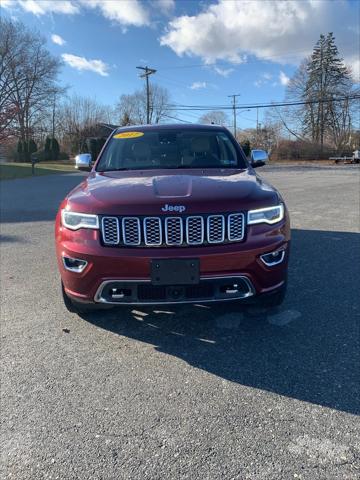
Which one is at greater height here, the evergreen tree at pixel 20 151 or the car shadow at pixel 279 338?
the evergreen tree at pixel 20 151

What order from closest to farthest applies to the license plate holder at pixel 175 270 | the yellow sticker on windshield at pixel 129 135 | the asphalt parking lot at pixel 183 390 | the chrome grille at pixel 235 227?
the asphalt parking lot at pixel 183 390
the license plate holder at pixel 175 270
the chrome grille at pixel 235 227
the yellow sticker on windshield at pixel 129 135

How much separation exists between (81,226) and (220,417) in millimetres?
1576

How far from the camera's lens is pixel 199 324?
10.8 ft

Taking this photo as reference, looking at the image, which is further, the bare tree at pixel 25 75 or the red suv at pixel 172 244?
the bare tree at pixel 25 75

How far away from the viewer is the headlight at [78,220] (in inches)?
109

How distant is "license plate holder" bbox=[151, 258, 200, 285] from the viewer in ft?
8.71

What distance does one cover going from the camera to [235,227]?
2781mm

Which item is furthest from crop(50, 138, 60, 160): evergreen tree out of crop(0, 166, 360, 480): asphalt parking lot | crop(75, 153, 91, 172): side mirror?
crop(0, 166, 360, 480): asphalt parking lot

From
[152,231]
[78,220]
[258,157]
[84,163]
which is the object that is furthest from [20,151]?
[152,231]

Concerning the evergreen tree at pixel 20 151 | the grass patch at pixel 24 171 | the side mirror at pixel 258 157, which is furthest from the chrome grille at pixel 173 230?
the evergreen tree at pixel 20 151

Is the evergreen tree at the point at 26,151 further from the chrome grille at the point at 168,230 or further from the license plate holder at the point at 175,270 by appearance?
the license plate holder at the point at 175,270

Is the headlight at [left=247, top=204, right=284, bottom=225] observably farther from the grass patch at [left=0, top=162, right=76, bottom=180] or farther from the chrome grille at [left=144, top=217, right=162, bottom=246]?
the grass patch at [left=0, top=162, right=76, bottom=180]

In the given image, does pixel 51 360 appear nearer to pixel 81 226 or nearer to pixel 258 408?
pixel 81 226

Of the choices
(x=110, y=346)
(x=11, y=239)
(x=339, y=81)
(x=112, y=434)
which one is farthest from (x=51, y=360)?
(x=339, y=81)
